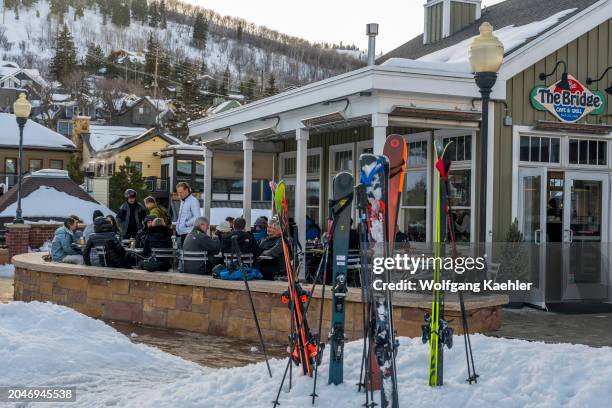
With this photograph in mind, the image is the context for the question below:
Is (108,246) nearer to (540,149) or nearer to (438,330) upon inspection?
(540,149)

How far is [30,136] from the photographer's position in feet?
139

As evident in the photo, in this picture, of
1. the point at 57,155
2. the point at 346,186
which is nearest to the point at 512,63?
the point at 346,186

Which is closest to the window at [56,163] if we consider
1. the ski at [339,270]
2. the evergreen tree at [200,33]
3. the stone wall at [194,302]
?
the stone wall at [194,302]

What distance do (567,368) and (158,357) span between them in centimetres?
387

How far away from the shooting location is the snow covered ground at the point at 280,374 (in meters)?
4.71

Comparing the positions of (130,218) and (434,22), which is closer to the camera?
(130,218)

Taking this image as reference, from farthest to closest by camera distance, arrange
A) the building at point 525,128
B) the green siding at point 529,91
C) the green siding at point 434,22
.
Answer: the green siding at point 434,22 < the green siding at point 529,91 < the building at point 525,128

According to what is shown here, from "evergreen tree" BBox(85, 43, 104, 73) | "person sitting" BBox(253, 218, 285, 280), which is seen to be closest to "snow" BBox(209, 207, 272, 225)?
"person sitting" BBox(253, 218, 285, 280)

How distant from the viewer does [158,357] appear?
7.17 metres

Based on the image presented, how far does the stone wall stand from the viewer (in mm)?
7641

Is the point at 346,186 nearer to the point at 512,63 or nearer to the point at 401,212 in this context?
the point at 512,63

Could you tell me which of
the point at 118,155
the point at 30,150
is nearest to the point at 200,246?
the point at 30,150

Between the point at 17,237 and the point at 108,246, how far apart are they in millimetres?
9239

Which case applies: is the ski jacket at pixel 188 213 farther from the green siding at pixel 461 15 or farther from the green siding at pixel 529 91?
the green siding at pixel 461 15
